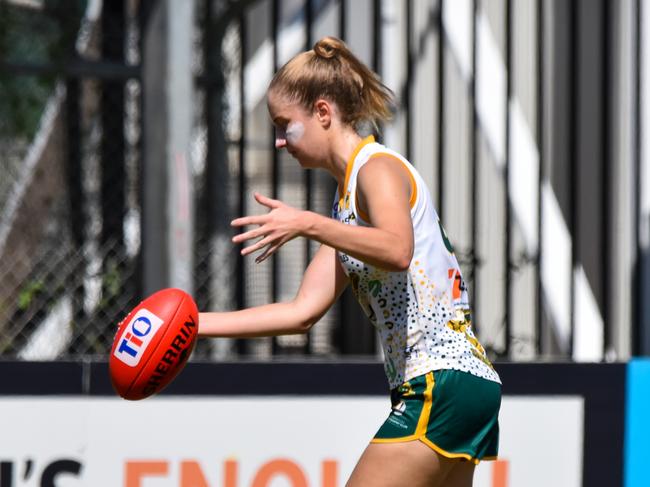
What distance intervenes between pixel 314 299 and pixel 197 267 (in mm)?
3483

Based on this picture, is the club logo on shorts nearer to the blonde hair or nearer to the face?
the face

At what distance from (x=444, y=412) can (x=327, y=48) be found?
992 millimetres

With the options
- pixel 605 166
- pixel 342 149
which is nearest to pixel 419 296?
pixel 342 149

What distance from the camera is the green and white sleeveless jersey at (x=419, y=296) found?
3.02 meters

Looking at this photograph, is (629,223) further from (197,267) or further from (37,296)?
(37,296)

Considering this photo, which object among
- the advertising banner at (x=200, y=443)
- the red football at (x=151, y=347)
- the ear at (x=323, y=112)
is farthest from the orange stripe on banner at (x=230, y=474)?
the ear at (x=323, y=112)

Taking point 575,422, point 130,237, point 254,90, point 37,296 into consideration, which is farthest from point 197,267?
point 575,422

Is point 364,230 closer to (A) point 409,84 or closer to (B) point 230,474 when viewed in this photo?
(B) point 230,474

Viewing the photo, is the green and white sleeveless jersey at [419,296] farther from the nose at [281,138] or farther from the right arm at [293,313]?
the right arm at [293,313]

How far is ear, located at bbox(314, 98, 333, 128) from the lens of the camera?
10.0ft

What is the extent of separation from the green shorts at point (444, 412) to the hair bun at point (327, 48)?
869 mm

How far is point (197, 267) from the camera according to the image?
677 cm

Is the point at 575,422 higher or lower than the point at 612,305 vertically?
lower

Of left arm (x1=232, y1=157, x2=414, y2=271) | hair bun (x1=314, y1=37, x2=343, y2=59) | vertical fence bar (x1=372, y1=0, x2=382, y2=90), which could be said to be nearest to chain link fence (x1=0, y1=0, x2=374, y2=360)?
vertical fence bar (x1=372, y1=0, x2=382, y2=90)
